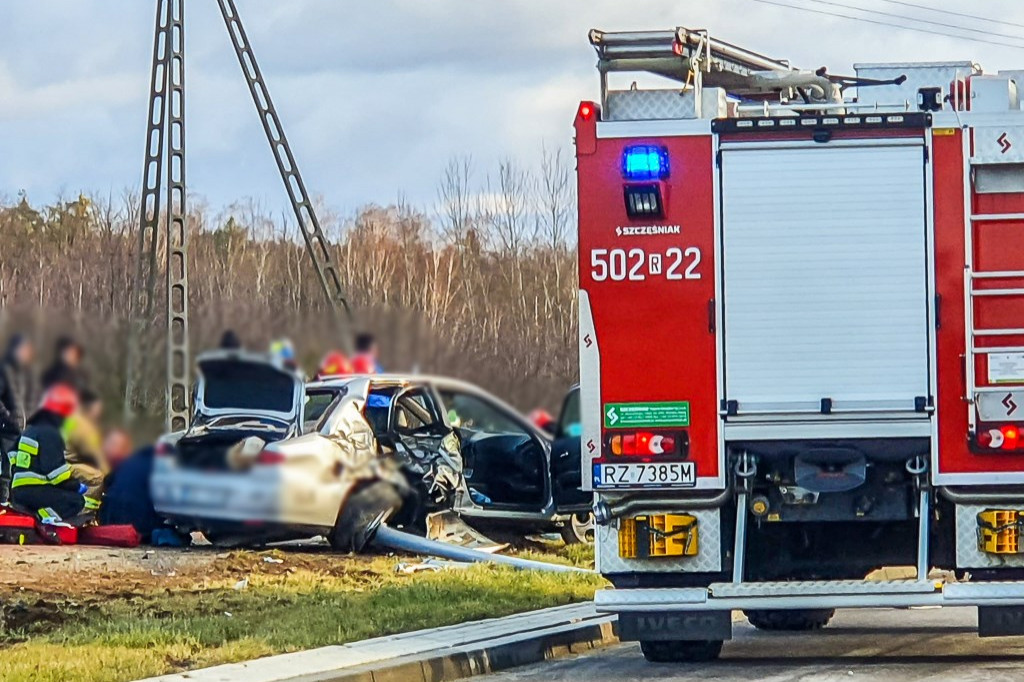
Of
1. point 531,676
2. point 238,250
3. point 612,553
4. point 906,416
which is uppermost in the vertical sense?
point 238,250

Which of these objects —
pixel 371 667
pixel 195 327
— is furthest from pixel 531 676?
pixel 195 327

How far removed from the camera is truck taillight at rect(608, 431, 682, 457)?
8.99m

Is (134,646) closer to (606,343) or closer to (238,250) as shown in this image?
(606,343)

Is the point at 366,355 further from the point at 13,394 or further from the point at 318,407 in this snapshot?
the point at 13,394

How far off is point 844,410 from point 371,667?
2994 millimetres

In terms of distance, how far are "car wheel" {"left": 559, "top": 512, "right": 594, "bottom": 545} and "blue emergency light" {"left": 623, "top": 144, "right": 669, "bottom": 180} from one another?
24.6 ft

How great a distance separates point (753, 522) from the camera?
9.27 m

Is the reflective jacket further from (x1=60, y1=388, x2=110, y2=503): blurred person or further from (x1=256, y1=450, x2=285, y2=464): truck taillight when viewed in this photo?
(x1=60, y1=388, x2=110, y2=503): blurred person

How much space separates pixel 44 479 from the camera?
49.2 ft

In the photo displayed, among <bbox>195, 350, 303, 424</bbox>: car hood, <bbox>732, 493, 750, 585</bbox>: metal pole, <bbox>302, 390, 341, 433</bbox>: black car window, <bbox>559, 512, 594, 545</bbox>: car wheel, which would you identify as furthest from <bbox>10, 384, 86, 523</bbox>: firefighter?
<bbox>732, 493, 750, 585</bbox>: metal pole

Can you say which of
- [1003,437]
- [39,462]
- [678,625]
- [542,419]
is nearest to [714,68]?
[1003,437]

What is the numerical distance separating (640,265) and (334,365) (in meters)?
6.25

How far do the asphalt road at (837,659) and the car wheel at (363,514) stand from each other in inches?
163

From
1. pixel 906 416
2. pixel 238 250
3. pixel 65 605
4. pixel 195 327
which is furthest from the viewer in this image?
pixel 238 250
